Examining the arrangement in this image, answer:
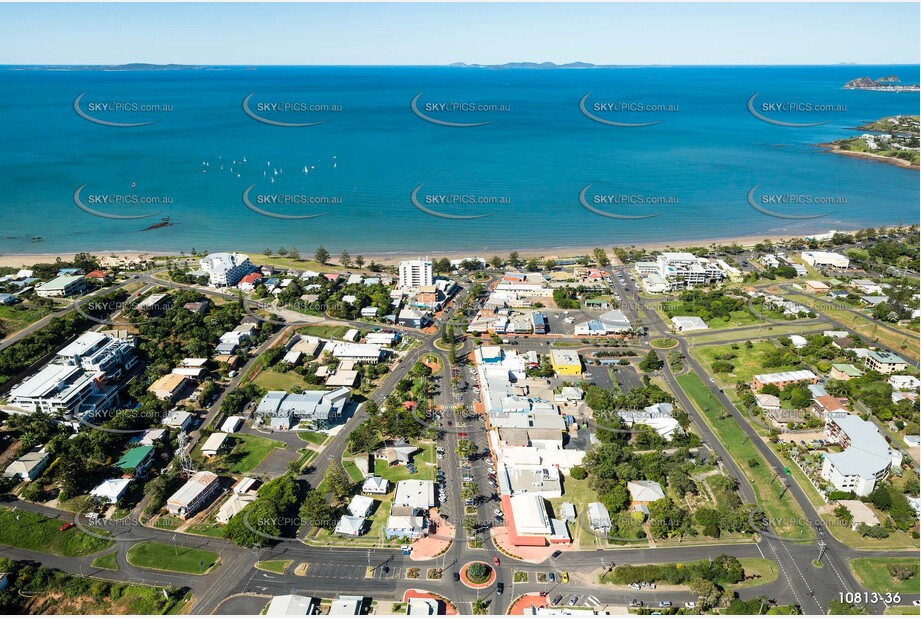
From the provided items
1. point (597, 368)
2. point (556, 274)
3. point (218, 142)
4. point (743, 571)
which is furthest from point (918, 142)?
point (218, 142)

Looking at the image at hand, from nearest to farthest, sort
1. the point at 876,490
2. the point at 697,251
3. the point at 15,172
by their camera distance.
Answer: the point at 876,490
the point at 697,251
the point at 15,172

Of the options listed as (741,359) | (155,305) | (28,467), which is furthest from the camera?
(155,305)

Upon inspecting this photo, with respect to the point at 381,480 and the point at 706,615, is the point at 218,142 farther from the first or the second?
the point at 706,615

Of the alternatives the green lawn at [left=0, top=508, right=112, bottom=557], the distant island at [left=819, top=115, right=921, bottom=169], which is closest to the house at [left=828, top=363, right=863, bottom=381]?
the green lawn at [left=0, top=508, right=112, bottom=557]

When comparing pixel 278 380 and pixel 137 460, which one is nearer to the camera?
pixel 137 460

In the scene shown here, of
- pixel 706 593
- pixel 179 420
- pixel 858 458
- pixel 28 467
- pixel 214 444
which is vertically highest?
pixel 858 458

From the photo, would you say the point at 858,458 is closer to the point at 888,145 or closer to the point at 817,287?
the point at 817,287

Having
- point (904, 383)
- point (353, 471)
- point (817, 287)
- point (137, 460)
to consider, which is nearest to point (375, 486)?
point (353, 471)
